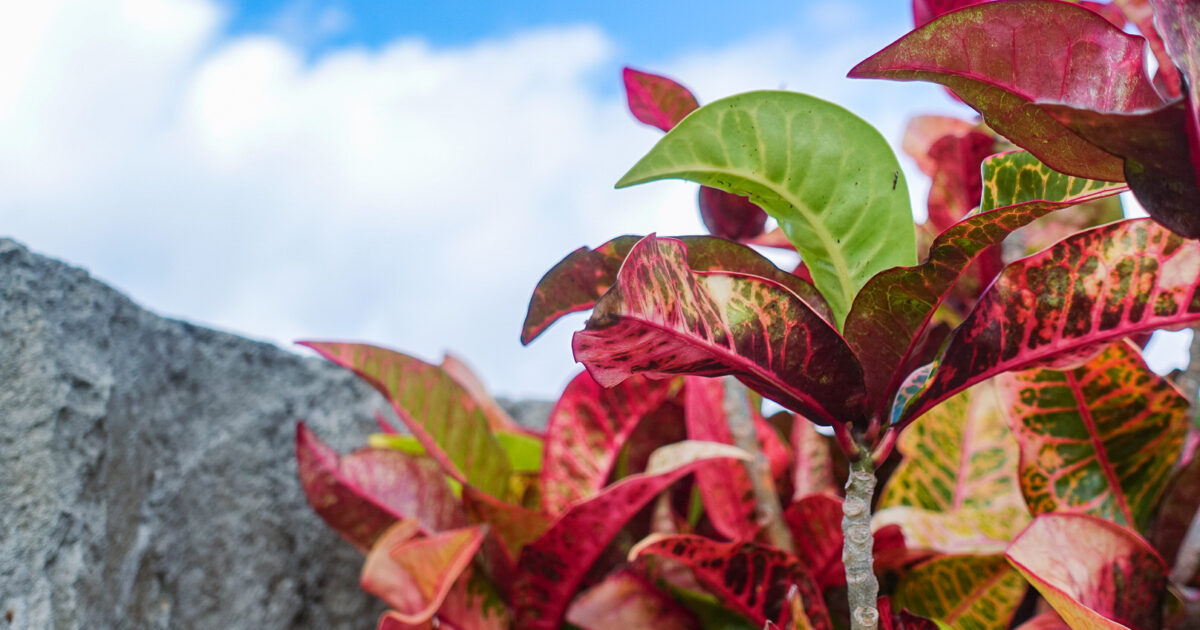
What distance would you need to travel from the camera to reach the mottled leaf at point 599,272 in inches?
23.1

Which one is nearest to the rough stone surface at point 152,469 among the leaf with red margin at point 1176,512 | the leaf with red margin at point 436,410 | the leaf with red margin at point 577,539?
the leaf with red margin at point 436,410

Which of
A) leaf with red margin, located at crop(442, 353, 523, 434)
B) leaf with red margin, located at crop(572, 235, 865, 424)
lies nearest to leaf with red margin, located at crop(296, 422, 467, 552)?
leaf with red margin, located at crop(442, 353, 523, 434)

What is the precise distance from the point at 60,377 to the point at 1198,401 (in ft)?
3.82

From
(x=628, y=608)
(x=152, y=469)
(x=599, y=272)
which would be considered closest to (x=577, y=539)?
(x=628, y=608)

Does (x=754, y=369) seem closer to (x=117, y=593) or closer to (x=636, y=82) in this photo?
(x=636, y=82)

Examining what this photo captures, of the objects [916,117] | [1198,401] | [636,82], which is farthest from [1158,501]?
[916,117]

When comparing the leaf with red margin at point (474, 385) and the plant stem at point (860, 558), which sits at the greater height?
the leaf with red margin at point (474, 385)

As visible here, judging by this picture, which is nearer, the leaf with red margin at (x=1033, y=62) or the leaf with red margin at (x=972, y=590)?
the leaf with red margin at (x=1033, y=62)

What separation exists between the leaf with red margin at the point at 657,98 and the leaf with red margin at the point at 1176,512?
58cm

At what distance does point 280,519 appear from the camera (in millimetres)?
1119

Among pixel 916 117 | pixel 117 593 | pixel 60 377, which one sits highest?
pixel 916 117

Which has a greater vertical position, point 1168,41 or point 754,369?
point 1168,41

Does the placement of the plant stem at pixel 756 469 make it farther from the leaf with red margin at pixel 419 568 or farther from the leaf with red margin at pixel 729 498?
the leaf with red margin at pixel 419 568

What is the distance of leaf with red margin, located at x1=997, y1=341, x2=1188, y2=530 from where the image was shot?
730 mm
